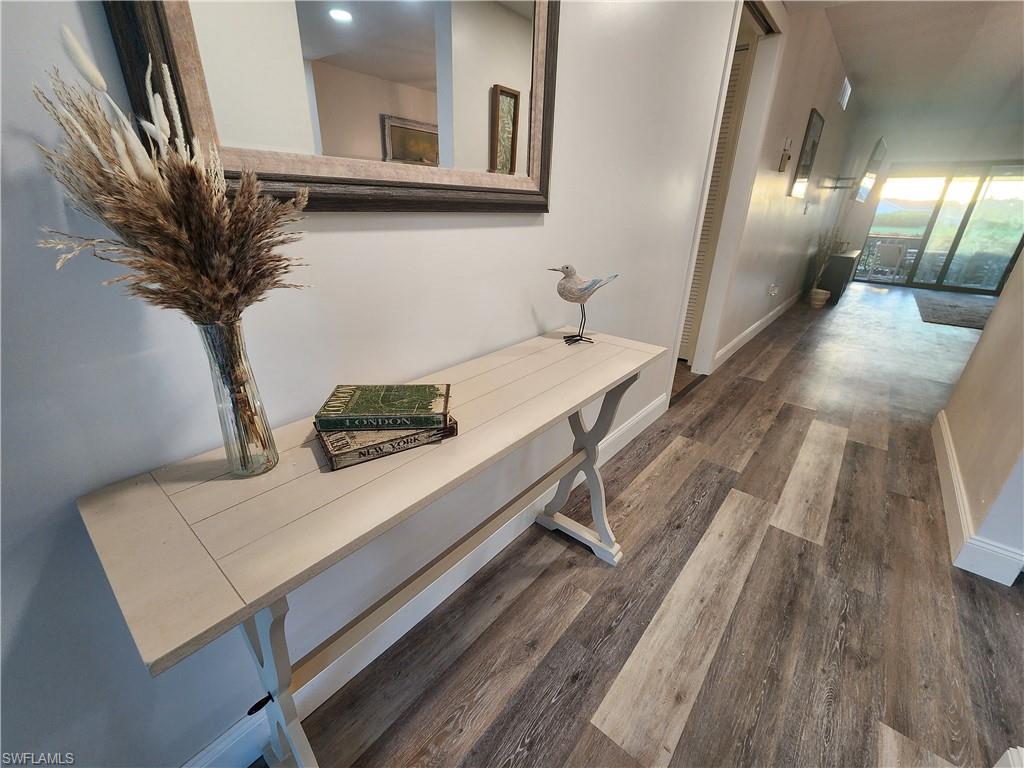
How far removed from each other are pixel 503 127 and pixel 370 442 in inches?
34.5

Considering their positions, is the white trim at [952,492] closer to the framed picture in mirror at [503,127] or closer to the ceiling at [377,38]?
the framed picture in mirror at [503,127]

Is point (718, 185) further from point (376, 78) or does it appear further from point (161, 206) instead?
point (161, 206)

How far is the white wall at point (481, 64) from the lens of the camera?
0.96 m

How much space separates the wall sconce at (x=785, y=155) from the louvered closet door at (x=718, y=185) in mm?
685

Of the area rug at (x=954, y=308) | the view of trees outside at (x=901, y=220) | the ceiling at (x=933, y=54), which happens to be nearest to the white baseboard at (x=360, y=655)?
the ceiling at (x=933, y=54)

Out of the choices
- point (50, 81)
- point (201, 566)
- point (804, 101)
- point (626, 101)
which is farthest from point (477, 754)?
point (804, 101)

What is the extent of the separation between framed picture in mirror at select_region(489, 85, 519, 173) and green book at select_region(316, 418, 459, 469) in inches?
28.8

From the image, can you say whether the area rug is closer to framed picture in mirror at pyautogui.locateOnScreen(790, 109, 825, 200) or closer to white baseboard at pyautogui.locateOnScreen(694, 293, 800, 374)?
white baseboard at pyautogui.locateOnScreen(694, 293, 800, 374)

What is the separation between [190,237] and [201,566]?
1.35 feet

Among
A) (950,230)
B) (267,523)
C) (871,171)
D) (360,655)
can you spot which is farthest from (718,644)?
(950,230)

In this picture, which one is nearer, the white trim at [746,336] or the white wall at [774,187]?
the white wall at [774,187]

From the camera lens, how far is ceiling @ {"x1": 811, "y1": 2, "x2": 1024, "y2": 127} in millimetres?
2875

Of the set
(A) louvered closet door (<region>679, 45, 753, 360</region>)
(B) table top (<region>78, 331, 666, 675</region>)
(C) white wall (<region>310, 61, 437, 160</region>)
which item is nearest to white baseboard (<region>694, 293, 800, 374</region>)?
(A) louvered closet door (<region>679, 45, 753, 360</region>)

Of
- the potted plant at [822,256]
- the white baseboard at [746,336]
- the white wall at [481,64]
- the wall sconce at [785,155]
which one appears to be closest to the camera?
the white wall at [481,64]
